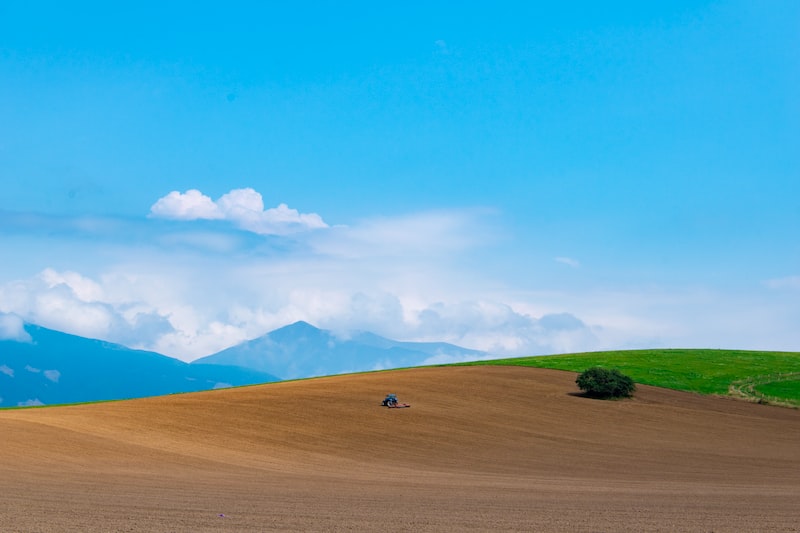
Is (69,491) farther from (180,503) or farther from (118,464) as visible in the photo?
(118,464)

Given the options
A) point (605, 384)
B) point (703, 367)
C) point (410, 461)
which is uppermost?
point (703, 367)

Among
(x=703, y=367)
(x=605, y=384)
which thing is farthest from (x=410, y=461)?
(x=703, y=367)

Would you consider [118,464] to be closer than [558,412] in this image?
Yes

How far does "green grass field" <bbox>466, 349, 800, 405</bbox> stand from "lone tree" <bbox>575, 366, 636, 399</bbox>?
24.7ft

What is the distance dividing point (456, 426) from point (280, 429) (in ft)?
35.0

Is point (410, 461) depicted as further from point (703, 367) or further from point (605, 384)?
point (703, 367)

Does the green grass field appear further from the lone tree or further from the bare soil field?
the lone tree

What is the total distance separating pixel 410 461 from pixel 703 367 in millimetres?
47025

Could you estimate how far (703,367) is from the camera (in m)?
71.4

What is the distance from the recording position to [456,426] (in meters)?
44.2

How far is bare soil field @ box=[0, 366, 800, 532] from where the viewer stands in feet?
57.1

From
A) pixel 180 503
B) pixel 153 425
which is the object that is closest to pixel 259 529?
pixel 180 503

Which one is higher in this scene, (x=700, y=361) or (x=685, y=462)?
(x=700, y=361)

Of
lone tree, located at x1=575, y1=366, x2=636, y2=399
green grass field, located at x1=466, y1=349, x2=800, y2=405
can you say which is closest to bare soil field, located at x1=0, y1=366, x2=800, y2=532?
lone tree, located at x1=575, y1=366, x2=636, y2=399
